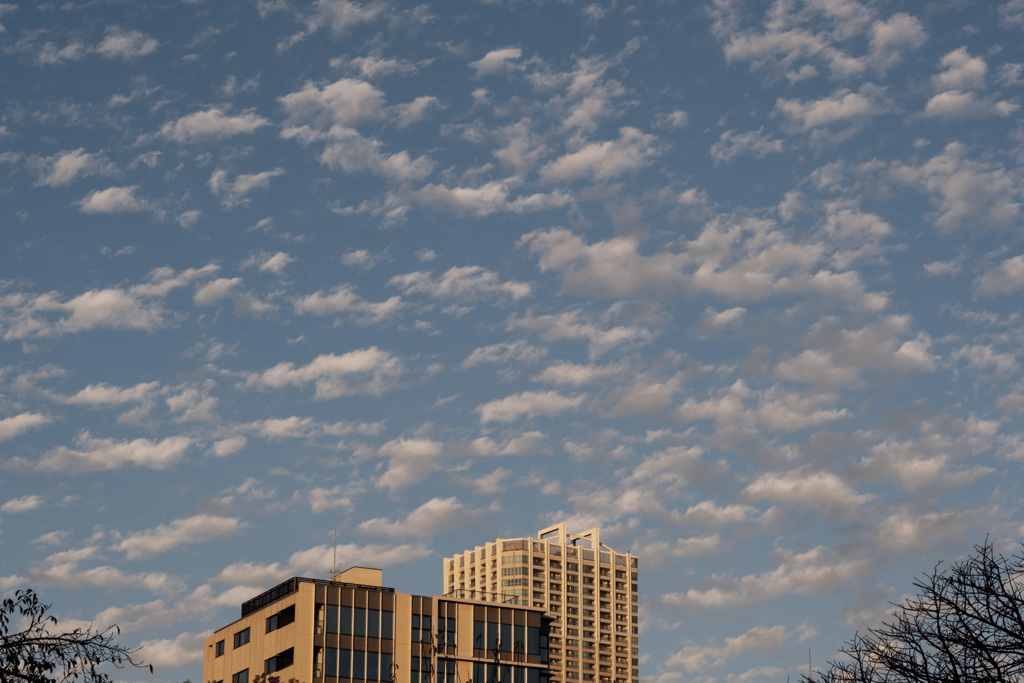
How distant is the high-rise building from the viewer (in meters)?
103

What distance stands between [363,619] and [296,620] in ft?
17.8

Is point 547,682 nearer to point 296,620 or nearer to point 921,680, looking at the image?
point 296,620

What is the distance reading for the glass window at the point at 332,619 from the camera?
10412 centimetres

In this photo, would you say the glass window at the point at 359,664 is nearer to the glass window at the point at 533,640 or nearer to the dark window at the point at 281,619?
the dark window at the point at 281,619

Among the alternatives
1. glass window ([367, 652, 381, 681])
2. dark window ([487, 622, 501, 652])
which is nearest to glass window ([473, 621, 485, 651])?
dark window ([487, 622, 501, 652])

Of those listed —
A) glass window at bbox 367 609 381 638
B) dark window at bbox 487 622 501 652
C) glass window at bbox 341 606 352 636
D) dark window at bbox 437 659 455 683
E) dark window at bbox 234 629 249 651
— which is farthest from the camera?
dark window at bbox 234 629 249 651

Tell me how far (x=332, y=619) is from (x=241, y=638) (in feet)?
39.0

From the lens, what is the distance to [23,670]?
1827 centimetres

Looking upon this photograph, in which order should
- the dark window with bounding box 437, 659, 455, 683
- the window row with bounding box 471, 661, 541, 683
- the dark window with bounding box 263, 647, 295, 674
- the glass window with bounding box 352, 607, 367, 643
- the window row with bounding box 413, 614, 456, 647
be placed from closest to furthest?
1. the dark window with bounding box 263, 647, 295, 674
2. the glass window with bounding box 352, 607, 367, 643
3. the window row with bounding box 413, 614, 456, 647
4. the dark window with bounding box 437, 659, 455, 683
5. the window row with bounding box 471, 661, 541, 683

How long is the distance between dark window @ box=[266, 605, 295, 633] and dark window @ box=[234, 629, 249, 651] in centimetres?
441

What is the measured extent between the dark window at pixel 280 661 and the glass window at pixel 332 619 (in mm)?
3248

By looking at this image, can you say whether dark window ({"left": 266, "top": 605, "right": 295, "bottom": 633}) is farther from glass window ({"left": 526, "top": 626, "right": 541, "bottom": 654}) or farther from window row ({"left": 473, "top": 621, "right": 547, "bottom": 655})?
glass window ({"left": 526, "top": 626, "right": 541, "bottom": 654})

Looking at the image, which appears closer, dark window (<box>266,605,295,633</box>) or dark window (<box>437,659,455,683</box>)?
dark window (<box>266,605,295,633</box>)

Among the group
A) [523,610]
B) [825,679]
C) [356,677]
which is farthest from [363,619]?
[825,679]
